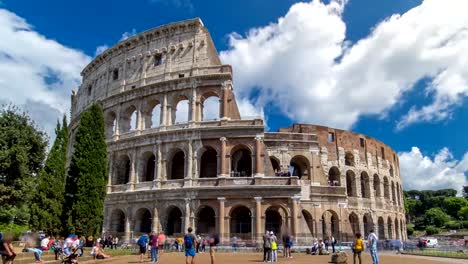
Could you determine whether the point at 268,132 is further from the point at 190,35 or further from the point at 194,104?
the point at 190,35

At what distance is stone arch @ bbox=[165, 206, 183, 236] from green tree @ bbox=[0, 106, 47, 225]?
10332mm

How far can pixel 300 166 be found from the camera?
34.8m

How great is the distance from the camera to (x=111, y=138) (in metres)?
34.1

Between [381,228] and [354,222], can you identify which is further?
[381,228]

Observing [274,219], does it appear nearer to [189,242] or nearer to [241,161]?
[241,161]

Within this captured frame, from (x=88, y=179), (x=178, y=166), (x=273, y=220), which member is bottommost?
(x=273, y=220)

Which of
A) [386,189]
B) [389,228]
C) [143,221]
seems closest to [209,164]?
[143,221]

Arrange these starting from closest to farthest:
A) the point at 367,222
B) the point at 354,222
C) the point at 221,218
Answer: the point at 221,218 < the point at 354,222 < the point at 367,222

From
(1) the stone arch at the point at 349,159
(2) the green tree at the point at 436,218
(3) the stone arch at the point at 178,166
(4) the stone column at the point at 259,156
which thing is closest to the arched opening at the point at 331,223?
(1) the stone arch at the point at 349,159

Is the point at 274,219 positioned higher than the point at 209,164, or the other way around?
the point at 209,164

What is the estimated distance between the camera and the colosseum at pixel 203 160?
91.2 ft

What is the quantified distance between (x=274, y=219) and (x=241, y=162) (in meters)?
5.43

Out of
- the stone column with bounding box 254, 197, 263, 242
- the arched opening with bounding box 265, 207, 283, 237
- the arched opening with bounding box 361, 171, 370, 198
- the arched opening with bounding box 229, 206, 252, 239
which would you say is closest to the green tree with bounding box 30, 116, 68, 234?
the arched opening with bounding box 229, 206, 252, 239

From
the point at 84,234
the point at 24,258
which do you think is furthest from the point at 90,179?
the point at 24,258
